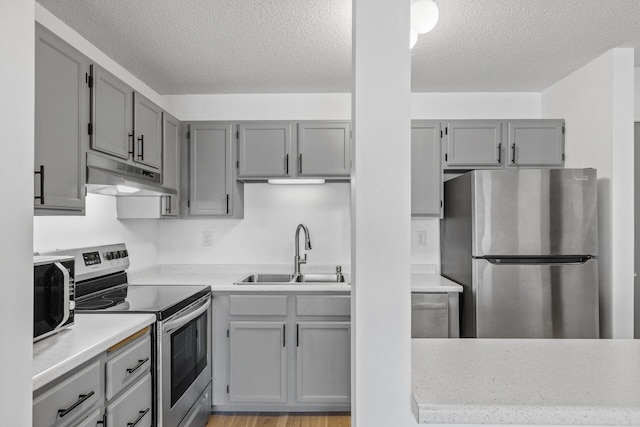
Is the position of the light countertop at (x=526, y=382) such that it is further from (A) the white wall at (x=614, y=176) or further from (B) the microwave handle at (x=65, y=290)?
(A) the white wall at (x=614, y=176)

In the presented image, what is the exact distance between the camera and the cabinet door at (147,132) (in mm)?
2387

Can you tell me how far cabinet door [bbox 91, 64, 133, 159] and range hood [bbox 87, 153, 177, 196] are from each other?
6 cm

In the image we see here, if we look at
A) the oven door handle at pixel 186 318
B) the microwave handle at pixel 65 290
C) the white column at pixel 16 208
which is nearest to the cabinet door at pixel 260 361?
the oven door handle at pixel 186 318

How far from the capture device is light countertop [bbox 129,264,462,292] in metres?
2.76

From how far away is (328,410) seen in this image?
281 centimetres

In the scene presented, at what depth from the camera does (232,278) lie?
3104 mm

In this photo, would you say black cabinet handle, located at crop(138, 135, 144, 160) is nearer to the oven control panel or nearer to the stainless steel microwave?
the oven control panel

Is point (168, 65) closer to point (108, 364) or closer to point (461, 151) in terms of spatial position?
point (108, 364)

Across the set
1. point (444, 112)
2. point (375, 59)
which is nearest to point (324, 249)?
point (444, 112)

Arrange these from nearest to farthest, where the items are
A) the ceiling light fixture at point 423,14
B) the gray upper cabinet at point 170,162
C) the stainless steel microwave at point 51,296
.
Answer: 1. the stainless steel microwave at point 51,296
2. the ceiling light fixture at point 423,14
3. the gray upper cabinet at point 170,162

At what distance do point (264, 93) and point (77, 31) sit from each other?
141 cm

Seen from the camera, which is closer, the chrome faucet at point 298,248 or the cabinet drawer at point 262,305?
the cabinet drawer at point 262,305

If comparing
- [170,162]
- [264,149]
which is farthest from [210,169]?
[264,149]

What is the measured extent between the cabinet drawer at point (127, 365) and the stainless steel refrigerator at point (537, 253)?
1.92 m
